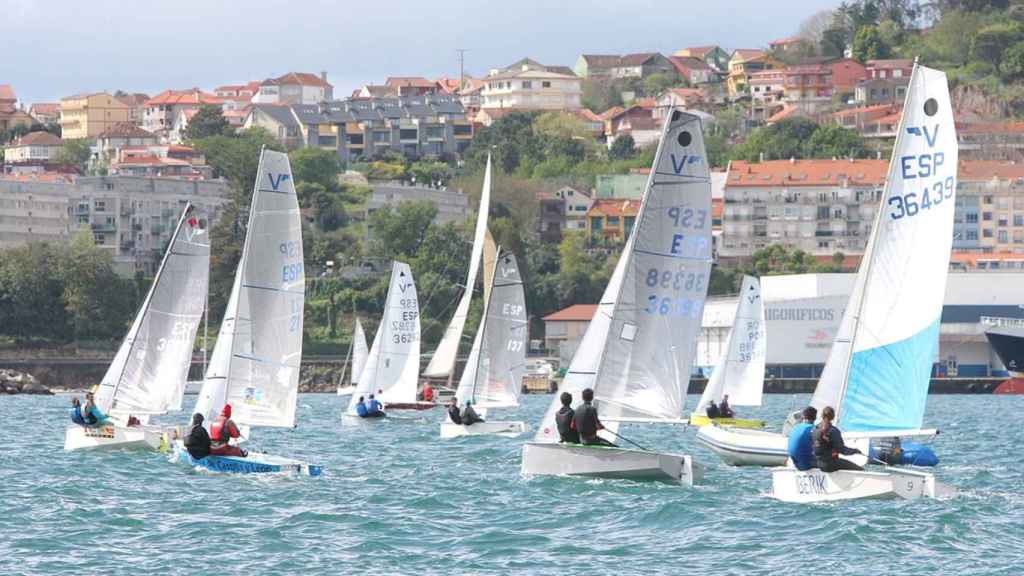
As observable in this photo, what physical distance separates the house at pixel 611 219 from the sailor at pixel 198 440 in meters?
125

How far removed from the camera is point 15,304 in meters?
117

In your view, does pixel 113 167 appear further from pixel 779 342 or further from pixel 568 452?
pixel 568 452

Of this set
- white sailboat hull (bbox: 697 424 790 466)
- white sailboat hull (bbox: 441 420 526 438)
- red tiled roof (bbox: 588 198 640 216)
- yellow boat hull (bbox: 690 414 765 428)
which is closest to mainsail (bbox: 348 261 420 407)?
white sailboat hull (bbox: 441 420 526 438)

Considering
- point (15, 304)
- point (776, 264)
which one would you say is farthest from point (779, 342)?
point (15, 304)

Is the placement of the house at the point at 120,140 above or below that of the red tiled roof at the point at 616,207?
above

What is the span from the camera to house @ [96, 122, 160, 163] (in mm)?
193500

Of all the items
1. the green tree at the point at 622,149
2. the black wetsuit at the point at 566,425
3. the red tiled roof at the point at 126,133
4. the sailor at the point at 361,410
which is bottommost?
the sailor at the point at 361,410

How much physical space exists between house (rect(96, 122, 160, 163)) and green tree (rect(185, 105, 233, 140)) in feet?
11.2

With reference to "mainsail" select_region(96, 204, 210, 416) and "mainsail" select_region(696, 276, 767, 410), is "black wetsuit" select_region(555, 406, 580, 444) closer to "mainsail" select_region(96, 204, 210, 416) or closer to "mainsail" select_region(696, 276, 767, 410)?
"mainsail" select_region(96, 204, 210, 416)

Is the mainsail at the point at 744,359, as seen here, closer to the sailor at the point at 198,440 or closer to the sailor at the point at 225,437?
the sailor at the point at 225,437

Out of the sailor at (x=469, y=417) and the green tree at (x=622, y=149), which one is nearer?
the sailor at (x=469, y=417)

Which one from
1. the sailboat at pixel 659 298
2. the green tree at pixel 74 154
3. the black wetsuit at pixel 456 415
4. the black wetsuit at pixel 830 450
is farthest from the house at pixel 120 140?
the black wetsuit at pixel 830 450

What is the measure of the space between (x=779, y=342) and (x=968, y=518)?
84920 millimetres

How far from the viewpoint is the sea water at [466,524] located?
2306 centimetres
